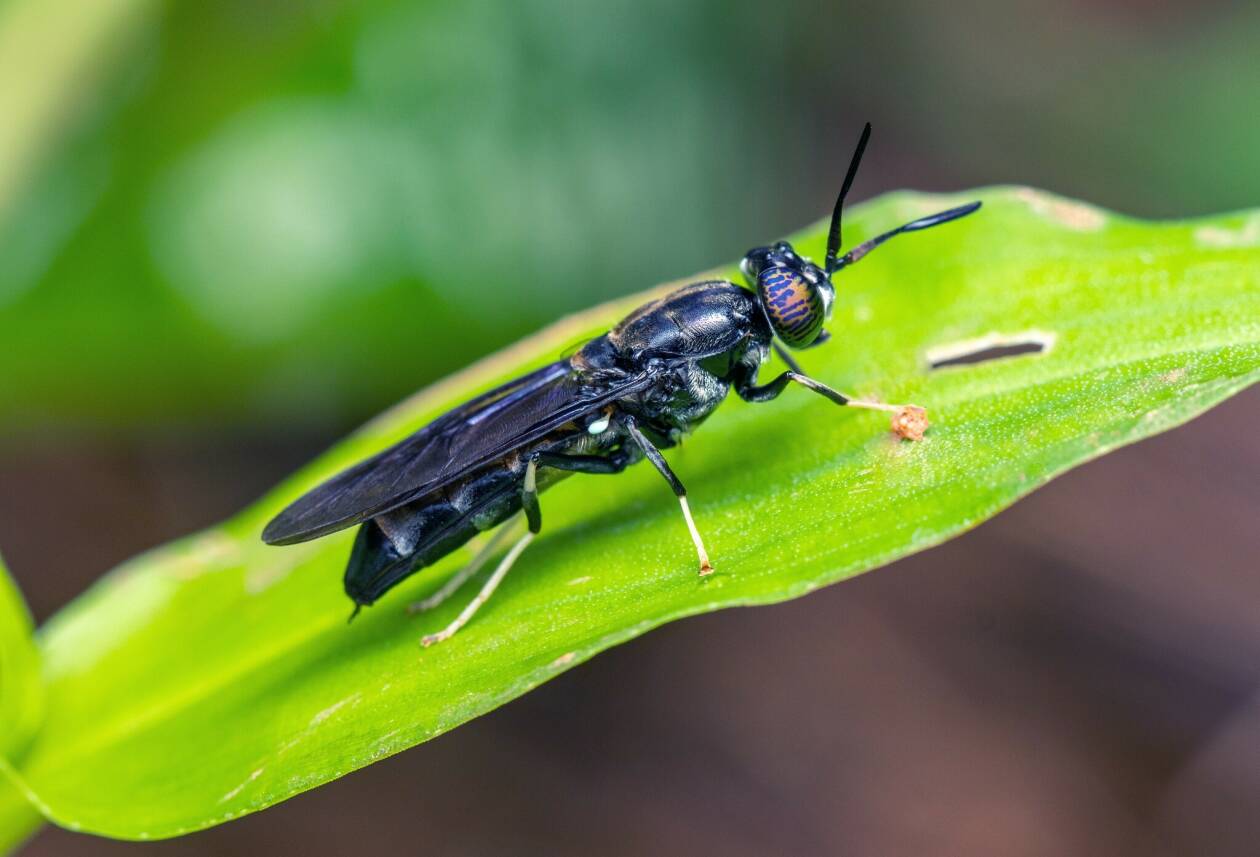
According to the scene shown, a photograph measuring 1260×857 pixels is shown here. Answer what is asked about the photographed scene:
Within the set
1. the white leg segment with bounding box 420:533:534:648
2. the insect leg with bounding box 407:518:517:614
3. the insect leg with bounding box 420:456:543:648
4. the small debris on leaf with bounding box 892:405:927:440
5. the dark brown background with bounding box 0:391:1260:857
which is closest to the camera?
the small debris on leaf with bounding box 892:405:927:440

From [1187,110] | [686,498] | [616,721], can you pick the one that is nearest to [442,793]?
[616,721]

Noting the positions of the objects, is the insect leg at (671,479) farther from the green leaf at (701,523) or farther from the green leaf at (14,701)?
the green leaf at (14,701)

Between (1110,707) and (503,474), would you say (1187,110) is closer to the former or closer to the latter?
(1110,707)

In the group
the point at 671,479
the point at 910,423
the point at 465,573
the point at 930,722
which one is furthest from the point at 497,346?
the point at 910,423

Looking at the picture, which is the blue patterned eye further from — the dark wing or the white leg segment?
the white leg segment

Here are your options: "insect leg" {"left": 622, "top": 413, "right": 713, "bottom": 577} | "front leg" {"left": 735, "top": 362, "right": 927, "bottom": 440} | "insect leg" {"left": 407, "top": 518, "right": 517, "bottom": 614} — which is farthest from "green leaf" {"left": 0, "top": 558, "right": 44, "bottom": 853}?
"front leg" {"left": 735, "top": 362, "right": 927, "bottom": 440}

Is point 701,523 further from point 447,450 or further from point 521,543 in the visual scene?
point 447,450

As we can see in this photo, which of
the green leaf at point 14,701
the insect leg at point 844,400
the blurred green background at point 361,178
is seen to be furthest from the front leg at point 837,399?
the blurred green background at point 361,178
